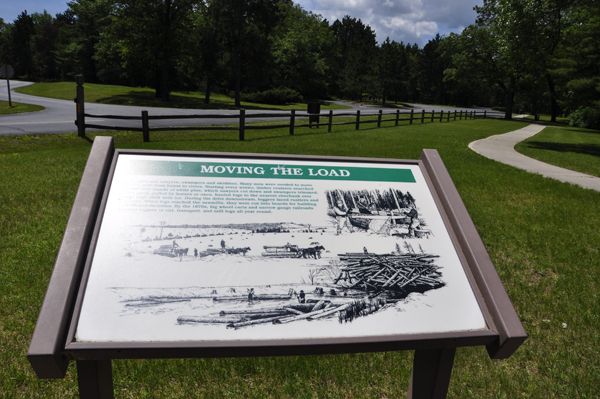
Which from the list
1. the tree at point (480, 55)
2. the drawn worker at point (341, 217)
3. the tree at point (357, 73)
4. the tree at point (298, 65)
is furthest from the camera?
the tree at point (357, 73)

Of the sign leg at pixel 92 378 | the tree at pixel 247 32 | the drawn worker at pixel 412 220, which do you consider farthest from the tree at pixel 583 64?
the tree at pixel 247 32

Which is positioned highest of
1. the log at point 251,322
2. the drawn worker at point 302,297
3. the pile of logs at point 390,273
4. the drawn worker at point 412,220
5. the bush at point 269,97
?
the bush at point 269,97

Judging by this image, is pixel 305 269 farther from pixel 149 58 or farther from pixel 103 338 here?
pixel 149 58

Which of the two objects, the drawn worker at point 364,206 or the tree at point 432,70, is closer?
the drawn worker at point 364,206

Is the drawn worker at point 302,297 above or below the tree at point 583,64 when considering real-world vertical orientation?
below

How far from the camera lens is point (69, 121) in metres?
17.5

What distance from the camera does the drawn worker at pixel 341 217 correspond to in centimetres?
232

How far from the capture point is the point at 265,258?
2.11 meters

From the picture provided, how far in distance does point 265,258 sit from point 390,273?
65cm

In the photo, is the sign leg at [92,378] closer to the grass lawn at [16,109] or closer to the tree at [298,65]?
the grass lawn at [16,109]

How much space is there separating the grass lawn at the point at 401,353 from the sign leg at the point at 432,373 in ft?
2.45

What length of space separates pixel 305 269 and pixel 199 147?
998cm

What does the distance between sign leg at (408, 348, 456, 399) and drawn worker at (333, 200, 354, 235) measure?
782 mm

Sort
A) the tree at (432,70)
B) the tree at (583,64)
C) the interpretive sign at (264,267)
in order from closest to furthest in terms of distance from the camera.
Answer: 1. the interpretive sign at (264,267)
2. the tree at (583,64)
3. the tree at (432,70)
